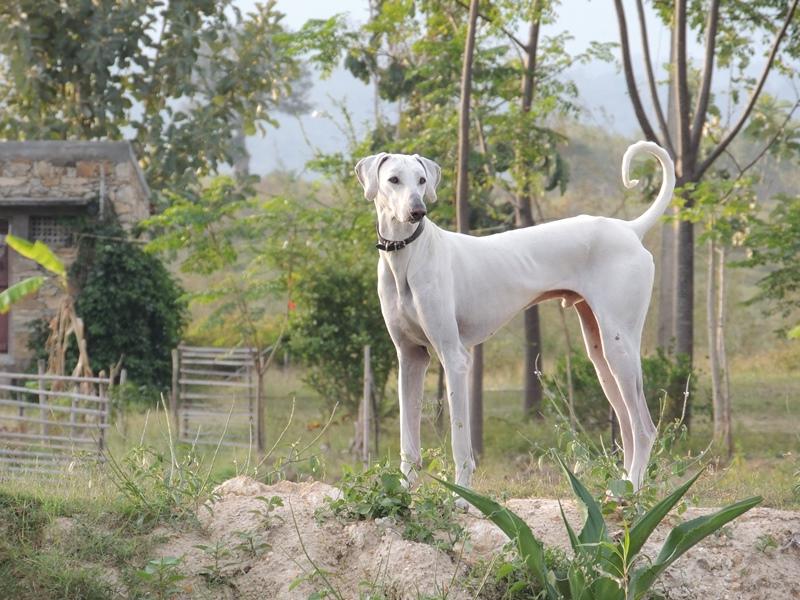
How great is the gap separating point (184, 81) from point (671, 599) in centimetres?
2203

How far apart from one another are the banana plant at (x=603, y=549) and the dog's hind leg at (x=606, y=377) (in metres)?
1.28

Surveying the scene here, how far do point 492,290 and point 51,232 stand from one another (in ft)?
46.8

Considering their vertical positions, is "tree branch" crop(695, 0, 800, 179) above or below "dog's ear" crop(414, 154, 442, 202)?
above

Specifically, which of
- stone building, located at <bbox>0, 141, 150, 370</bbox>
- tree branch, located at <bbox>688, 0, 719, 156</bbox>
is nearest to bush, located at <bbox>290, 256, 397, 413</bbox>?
tree branch, located at <bbox>688, 0, 719, 156</bbox>

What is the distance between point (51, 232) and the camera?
18.9 m

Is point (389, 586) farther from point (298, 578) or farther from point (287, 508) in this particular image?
point (287, 508)

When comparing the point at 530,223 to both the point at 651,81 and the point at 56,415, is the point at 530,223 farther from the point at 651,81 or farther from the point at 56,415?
the point at 56,415

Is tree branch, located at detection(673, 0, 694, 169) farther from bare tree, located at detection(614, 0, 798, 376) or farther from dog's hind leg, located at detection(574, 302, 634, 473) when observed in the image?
dog's hind leg, located at detection(574, 302, 634, 473)

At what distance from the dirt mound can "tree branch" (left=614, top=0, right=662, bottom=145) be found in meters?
7.89

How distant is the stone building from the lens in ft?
60.6

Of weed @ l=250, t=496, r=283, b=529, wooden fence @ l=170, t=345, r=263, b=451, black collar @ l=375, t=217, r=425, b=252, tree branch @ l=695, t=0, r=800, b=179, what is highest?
tree branch @ l=695, t=0, r=800, b=179

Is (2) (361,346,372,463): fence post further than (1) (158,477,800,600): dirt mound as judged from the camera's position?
Yes

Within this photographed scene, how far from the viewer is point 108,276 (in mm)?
18938

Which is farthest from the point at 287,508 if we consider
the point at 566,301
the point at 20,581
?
the point at 566,301
